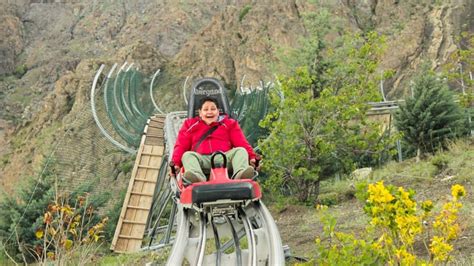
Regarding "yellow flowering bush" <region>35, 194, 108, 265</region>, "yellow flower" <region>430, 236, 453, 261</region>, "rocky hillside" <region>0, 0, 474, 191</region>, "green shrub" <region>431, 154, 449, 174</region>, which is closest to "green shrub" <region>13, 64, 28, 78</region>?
"rocky hillside" <region>0, 0, 474, 191</region>

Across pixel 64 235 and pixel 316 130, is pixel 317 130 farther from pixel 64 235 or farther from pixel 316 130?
pixel 64 235

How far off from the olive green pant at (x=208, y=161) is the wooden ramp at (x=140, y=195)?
4.14 m

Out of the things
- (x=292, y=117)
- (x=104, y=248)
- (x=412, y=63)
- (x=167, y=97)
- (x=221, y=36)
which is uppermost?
(x=221, y=36)

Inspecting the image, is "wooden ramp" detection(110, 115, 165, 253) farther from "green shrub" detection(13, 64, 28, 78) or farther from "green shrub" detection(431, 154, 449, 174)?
"green shrub" detection(13, 64, 28, 78)

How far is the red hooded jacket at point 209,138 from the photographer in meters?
4.86

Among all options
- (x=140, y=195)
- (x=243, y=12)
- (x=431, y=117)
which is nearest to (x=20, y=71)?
(x=243, y=12)

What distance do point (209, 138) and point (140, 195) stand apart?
17.2 ft

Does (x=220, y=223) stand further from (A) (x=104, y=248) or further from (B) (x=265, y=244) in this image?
(A) (x=104, y=248)

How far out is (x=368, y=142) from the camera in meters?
7.79

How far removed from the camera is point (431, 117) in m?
10.5

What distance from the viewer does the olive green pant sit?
429 centimetres

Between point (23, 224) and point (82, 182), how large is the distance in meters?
1.17

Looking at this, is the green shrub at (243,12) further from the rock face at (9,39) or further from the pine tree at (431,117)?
the rock face at (9,39)

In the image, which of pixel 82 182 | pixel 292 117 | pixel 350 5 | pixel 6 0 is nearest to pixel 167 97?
pixel 82 182
